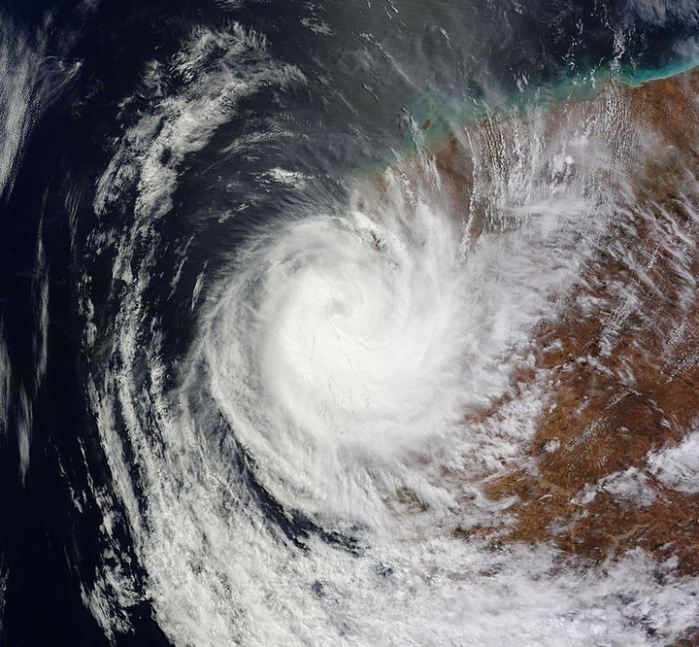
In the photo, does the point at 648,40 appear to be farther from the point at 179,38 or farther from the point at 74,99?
the point at 74,99

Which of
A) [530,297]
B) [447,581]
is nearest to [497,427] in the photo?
[530,297]

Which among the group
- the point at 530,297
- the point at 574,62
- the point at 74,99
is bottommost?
the point at 530,297

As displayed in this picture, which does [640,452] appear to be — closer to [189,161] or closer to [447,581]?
[447,581]

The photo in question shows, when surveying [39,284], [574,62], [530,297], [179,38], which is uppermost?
[574,62]

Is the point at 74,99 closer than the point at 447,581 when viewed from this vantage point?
No

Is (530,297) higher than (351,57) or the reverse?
the reverse

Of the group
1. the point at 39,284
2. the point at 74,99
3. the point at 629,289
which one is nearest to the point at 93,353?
the point at 39,284
